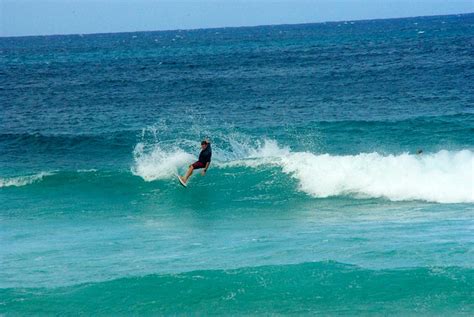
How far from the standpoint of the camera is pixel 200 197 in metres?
21.7

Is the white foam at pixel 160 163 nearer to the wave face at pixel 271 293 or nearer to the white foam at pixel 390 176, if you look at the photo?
the white foam at pixel 390 176

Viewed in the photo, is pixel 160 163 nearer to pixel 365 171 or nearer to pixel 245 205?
pixel 245 205

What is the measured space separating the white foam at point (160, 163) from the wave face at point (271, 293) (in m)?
10.2

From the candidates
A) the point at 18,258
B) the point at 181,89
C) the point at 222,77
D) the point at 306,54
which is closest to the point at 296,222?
the point at 18,258

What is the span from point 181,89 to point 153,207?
30573mm

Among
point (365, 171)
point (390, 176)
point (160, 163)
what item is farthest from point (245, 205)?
point (160, 163)

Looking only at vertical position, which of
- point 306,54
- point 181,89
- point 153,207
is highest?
point 306,54

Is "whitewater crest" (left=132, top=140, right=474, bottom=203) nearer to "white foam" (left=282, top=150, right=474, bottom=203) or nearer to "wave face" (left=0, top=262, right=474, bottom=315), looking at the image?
"white foam" (left=282, top=150, right=474, bottom=203)

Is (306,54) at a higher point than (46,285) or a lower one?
higher

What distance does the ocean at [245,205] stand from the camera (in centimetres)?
1309

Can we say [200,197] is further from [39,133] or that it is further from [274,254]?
[39,133]

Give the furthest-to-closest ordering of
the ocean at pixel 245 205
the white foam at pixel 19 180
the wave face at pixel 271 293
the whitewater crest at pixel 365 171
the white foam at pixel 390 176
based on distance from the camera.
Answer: the white foam at pixel 19 180 < the whitewater crest at pixel 365 171 < the white foam at pixel 390 176 < the ocean at pixel 245 205 < the wave face at pixel 271 293

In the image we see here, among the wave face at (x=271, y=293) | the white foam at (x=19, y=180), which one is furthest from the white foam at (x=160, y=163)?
the wave face at (x=271, y=293)

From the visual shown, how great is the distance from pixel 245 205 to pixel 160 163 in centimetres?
510
